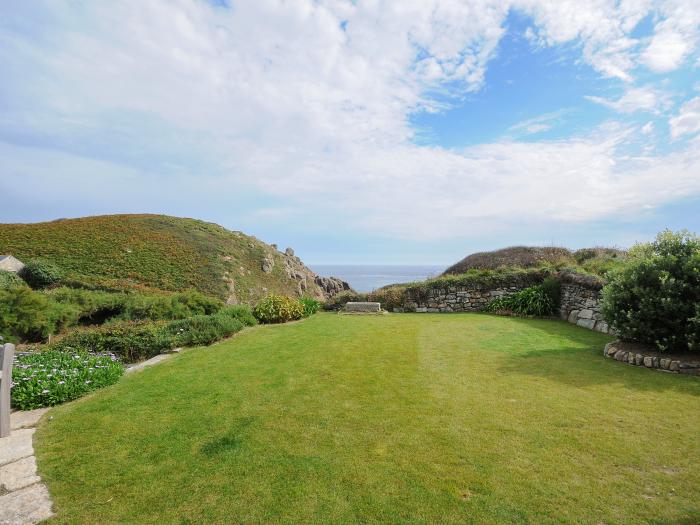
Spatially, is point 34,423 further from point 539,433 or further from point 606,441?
point 606,441

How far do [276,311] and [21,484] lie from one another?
979cm

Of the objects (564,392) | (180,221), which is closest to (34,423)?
(564,392)

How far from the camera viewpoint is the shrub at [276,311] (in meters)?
13.2

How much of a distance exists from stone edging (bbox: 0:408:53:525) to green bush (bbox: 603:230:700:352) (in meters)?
9.41

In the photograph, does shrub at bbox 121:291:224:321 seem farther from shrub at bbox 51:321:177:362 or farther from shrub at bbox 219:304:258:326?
shrub at bbox 51:321:177:362

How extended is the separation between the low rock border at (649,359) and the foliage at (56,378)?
383 inches

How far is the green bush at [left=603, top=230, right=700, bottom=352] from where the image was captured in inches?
280

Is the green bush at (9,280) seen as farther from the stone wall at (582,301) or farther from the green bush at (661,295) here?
the stone wall at (582,301)

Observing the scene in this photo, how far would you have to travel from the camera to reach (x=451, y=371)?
6832 millimetres

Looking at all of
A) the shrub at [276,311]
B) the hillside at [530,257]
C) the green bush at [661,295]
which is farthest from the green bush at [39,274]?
the green bush at [661,295]

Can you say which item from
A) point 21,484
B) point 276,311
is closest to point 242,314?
point 276,311

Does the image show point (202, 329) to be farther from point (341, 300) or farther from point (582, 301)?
point (582, 301)

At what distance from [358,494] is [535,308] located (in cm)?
1243

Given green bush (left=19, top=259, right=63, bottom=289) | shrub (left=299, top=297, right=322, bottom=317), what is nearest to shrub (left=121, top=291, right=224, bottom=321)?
shrub (left=299, top=297, right=322, bottom=317)
